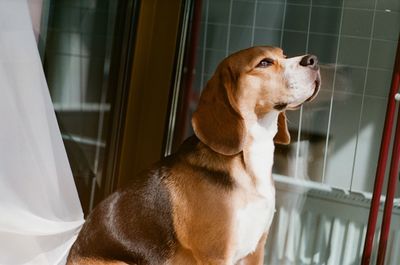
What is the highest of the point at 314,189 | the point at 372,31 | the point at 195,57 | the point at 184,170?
the point at 372,31

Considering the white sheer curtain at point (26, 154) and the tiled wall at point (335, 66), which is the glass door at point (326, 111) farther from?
the white sheer curtain at point (26, 154)

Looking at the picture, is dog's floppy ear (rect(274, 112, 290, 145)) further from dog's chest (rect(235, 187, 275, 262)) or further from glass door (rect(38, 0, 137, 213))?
glass door (rect(38, 0, 137, 213))

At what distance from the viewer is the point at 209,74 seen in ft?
6.81

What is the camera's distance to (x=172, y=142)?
2.11 meters

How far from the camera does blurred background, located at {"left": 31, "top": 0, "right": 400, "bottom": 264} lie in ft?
6.08

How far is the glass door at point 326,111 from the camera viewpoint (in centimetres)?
184

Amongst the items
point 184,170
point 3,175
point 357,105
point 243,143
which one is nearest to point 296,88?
point 243,143

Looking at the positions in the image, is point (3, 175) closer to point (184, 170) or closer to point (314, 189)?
point (184, 170)

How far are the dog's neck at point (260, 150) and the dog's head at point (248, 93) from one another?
2cm

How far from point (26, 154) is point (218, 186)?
51 cm

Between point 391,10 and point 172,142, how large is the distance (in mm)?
878

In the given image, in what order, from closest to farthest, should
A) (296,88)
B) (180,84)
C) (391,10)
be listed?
(296,88), (391,10), (180,84)

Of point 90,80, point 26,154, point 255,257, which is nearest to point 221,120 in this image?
point 255,257

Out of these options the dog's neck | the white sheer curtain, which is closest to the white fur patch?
the dog's neck
